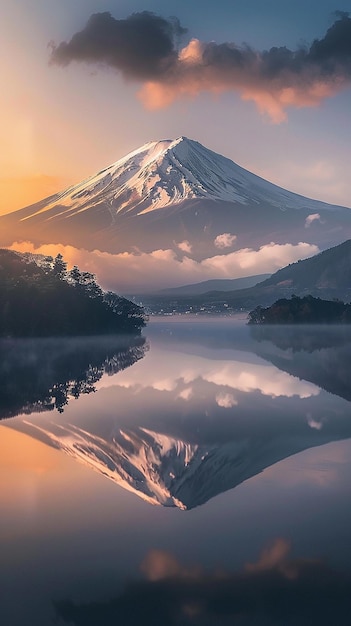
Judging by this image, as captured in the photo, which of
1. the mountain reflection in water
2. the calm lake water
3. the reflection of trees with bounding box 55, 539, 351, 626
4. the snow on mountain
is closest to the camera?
the reflection of trees with bounding box 55, 539, 351, 626

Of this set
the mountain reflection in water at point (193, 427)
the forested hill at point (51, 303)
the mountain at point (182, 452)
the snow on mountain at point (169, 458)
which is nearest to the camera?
the snow on mountain at point (169, 458)

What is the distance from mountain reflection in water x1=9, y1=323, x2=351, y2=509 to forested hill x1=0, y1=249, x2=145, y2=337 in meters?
40.5

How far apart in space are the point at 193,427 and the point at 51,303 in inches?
2230

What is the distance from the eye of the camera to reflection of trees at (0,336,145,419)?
19.3 m

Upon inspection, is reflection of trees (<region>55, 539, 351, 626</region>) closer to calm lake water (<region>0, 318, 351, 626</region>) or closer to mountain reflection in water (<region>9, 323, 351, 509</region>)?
calm lake water (<region>0, 318, 351, 626</region>)

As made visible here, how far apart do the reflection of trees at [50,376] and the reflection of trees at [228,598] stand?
1149 centimetres

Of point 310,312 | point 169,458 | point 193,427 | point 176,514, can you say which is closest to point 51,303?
point 310,312

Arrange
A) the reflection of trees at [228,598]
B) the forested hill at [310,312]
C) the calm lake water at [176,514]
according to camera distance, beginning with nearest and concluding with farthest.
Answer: the reflection of trees at [228,598] < the calm lake water at [176,514] < the forested hill at [310,312]

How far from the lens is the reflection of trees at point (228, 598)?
563 centimetres

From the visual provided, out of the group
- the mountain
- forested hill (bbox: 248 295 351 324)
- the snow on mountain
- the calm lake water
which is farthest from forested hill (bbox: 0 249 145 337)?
the snow on mountain

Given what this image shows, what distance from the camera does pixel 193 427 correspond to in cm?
1472

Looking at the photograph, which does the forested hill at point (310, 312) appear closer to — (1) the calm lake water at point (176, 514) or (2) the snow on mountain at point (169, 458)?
(1) the calm lake water at point (176, 514)

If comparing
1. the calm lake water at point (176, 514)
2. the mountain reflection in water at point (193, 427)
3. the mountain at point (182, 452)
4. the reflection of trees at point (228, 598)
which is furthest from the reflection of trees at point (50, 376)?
the reflection of trees at point (228, 598)

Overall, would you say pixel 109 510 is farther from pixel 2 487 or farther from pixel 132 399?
pixel 132 399
